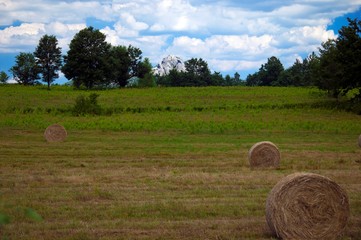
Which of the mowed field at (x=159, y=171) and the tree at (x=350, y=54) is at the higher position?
the tree at (x=350, y=54)

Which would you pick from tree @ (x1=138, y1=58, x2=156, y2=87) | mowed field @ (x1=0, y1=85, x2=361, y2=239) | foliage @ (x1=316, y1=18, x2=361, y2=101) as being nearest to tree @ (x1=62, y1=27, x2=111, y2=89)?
tree @ (x1=138, y1=58, x2=156, y2=87)

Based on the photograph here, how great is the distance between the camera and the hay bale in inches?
349

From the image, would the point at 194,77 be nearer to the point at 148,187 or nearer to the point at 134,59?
the point at 134,59

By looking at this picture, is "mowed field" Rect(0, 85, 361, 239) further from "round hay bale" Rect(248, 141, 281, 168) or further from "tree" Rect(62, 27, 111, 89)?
"tree" Rect(62, 27, 111, 89)

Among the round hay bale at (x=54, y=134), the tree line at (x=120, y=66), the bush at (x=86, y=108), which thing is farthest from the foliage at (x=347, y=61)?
the round hay bale at (x=54, y=134)

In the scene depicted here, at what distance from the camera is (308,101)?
55.8m

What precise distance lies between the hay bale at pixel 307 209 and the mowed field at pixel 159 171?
0.37 metres

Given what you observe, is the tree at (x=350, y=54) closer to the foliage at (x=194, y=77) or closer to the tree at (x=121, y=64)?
the tree at (x=121, y=64)

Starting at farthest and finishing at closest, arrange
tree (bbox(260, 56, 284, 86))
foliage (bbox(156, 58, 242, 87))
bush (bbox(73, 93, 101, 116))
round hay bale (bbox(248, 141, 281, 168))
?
tree (bbox(260, 56, 284, 86))
foliage (bbox(156, 58, 242, 87))
bush (bbox(73, 93, 101, 116))
round hay bale (bbox(248, 141, 281, 168))

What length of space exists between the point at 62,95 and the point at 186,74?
55.8m

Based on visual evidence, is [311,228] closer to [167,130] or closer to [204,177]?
[204,177]

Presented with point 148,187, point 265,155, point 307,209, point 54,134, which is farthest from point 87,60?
point 307,209

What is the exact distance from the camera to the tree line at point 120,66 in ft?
160

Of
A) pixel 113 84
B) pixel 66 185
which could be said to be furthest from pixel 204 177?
pixel 113 84
